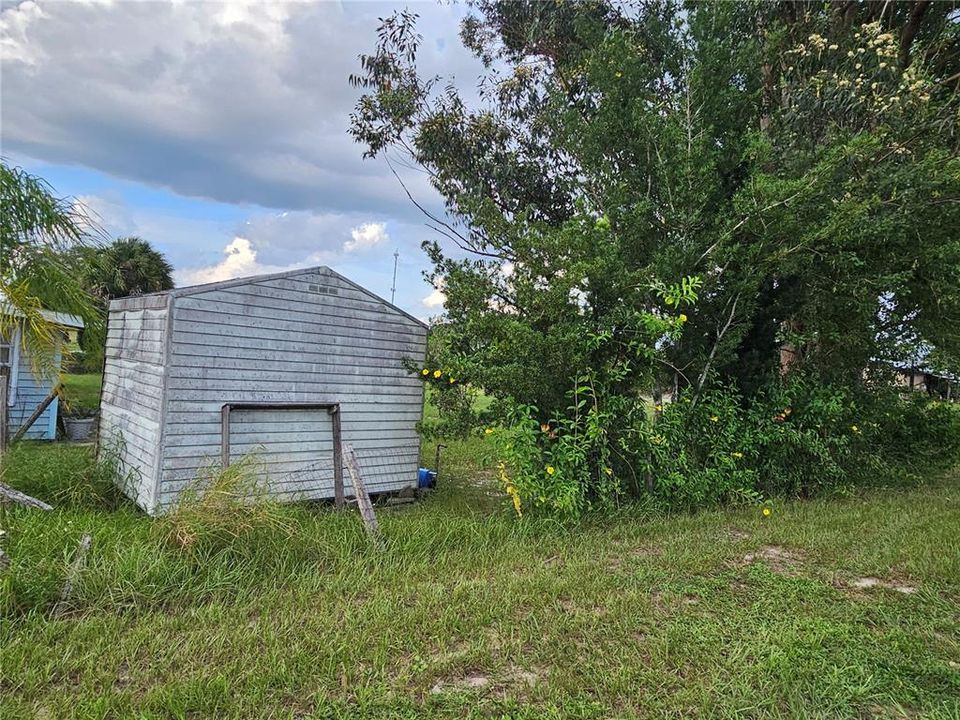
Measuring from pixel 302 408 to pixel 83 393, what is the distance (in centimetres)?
1032

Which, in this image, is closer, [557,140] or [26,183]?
[26,183]

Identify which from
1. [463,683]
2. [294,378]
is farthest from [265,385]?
[463,683]

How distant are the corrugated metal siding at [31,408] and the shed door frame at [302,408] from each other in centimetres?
582

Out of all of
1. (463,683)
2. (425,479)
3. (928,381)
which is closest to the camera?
(463,683)

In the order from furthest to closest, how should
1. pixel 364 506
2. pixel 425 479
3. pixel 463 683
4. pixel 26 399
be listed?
pixel 26 399 → pixel 425 479 → pixel 364 506 → pixel 463 683

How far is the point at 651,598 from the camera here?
10.5 feet

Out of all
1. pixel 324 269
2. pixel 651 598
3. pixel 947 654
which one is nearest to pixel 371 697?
pixel 651 598

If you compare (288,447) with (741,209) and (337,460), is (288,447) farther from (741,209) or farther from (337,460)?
(741,209)

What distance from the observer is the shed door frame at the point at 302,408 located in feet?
16.6

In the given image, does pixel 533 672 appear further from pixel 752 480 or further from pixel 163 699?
pixel 752 480

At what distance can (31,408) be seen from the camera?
354 inches

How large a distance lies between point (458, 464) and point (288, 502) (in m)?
4.22

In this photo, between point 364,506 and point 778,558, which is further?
point 364,506

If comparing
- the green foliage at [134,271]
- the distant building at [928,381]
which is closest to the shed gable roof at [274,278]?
the distant building at [928,381]
